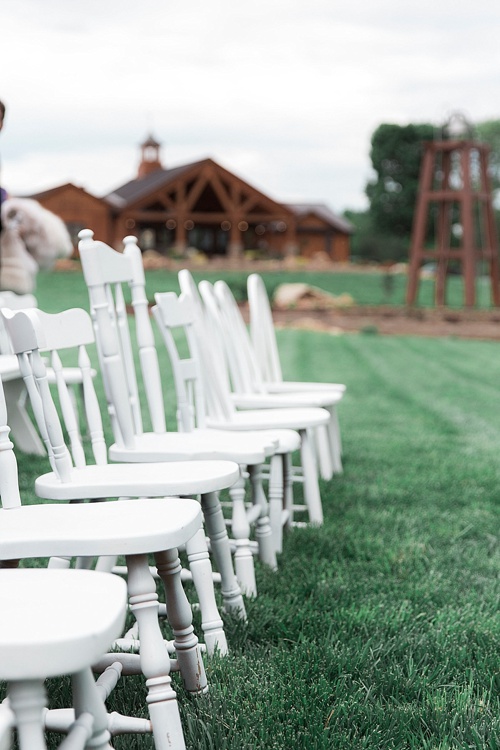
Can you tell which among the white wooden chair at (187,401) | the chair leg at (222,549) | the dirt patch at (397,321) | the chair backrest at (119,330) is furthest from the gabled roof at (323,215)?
the chair leg at (222,549)

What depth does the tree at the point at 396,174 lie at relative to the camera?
38625mm

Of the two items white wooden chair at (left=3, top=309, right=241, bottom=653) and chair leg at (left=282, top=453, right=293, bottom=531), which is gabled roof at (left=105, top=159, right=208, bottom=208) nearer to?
chair leg at (left=282, top=453, right=293, bottom=531)

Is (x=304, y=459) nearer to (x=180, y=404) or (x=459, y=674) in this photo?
(x=180, y=404)

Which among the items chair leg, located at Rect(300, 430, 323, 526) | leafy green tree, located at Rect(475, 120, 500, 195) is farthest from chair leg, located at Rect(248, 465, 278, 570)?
Answer: leafy green tree, located at Rect(475, 120, 500, 195)

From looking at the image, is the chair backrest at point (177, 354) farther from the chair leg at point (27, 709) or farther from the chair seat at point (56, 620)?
the chair leg at point (27, 709)

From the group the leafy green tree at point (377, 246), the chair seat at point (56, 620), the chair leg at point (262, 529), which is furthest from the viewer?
the leafy green tree at point (377, 246)

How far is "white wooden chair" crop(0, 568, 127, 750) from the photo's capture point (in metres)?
1.22

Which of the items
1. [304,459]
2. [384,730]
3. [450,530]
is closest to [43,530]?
→ [384,730]

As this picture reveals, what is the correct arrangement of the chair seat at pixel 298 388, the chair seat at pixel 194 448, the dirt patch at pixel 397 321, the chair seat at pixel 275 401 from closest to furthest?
the chair seat at pixel 194 448 < the chair seat at pixel 275 401 < the chair seat at pixel 298 388 < the dirt patch at pixel 397 321

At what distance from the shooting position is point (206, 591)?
223 centimetres

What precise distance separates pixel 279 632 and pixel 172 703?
0.89 meters

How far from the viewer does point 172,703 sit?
65.1 inches

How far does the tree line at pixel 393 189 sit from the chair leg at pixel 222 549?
1437 inches

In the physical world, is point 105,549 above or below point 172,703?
above
